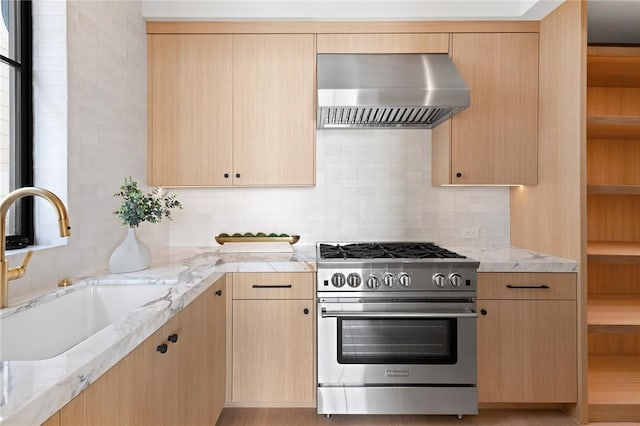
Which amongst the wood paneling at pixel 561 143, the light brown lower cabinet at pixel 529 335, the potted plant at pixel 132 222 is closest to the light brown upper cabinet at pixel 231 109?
the potted plant at pixel 132 222

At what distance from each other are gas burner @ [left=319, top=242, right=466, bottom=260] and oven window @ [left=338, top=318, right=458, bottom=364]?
34 centimetres

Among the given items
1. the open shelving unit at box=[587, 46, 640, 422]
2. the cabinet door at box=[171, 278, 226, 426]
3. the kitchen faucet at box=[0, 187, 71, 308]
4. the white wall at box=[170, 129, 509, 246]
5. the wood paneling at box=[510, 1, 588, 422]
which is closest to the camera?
the kitchen faucet at box=[0, 187, 71, 308]

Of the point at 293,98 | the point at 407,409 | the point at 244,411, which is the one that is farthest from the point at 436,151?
the point at 244,411

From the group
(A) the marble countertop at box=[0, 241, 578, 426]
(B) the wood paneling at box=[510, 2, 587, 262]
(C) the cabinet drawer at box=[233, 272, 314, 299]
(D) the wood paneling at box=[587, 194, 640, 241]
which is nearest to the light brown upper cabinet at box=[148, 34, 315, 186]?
(A) the marble countertop at box=[0, 241, 578, 426]

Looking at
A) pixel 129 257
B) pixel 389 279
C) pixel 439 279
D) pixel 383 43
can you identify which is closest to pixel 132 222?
pixel 129 257

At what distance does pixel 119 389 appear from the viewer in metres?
1.19

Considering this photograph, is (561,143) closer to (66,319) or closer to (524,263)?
(524,263)

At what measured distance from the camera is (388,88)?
258cm

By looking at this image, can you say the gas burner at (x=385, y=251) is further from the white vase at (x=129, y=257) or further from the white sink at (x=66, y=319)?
the white sink at (x=66, y=319)

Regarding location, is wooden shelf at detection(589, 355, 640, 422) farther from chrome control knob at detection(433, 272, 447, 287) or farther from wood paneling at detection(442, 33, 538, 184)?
wood paneling at detection(442, 33, 538, 184)

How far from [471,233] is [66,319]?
2.53 meters

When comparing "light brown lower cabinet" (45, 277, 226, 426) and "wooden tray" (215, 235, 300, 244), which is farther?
"wooden tray" (215, 235, 300, 244)

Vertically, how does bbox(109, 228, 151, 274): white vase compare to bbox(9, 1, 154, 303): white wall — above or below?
below

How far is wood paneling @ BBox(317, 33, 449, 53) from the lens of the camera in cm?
293
